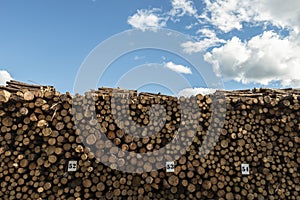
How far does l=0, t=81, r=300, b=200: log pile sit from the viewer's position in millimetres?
4645

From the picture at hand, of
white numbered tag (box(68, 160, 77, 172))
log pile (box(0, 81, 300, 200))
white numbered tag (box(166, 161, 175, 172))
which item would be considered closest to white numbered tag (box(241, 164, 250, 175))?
log pile (box(0, 81, 300, 200))

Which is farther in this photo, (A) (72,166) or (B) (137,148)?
(B) (137,148)

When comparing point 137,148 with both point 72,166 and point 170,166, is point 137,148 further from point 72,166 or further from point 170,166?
point 72,166

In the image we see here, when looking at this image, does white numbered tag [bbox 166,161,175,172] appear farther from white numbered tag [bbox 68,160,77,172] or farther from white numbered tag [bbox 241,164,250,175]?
white numbered tag [bbox 68,160,77,172]

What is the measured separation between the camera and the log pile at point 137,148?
15.2 feet

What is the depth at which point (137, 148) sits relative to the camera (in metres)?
4.80

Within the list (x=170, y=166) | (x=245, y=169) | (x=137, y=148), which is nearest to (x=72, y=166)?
(x=137, y=148)

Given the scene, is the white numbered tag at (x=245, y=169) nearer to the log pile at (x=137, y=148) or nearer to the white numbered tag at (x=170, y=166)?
the log pile at (x=137, y=148)

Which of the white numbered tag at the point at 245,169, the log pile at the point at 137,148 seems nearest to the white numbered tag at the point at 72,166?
the log pile at the point at 137,148

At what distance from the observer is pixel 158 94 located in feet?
17.6

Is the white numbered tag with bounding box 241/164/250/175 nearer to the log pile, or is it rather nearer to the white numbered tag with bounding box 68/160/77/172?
the log pile

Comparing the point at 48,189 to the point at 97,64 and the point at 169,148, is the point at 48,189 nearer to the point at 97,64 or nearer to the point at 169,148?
the point at 169,148

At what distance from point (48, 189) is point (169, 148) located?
2102 mm

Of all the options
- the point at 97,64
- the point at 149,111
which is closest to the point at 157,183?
the point at 149,111
